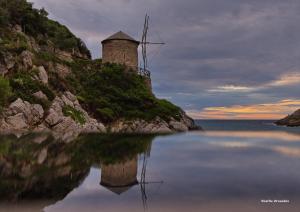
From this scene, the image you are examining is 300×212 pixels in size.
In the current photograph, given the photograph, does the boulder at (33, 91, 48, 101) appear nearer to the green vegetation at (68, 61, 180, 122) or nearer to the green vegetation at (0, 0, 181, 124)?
the green vegetation at (0, 0, 181, 124)

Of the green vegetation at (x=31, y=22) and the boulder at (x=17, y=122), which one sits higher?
the green vegetation at (x=31, y=22)

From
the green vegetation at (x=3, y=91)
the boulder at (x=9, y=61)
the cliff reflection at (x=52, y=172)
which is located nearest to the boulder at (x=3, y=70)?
the boulder at (x=9, y=61)

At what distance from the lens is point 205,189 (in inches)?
344

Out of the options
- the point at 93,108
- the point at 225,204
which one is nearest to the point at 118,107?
the point at 93,108

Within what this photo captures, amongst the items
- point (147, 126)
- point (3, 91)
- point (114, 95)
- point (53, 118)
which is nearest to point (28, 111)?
point (53, 118)

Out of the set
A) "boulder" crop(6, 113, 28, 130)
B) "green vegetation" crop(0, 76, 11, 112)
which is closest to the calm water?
"boulder" crop(6, 113, 28, 130)

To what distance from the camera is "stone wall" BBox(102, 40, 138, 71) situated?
191 feet

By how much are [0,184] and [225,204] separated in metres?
6.13

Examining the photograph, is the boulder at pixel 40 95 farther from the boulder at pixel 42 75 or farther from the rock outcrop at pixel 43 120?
the boulder at pixel 42 75

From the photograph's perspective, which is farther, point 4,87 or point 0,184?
point 4,87

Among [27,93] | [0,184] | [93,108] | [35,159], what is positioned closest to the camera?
[0,184]

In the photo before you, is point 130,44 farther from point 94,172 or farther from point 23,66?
point 94,172

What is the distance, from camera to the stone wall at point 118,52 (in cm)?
5809

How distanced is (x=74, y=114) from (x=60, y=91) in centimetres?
488
